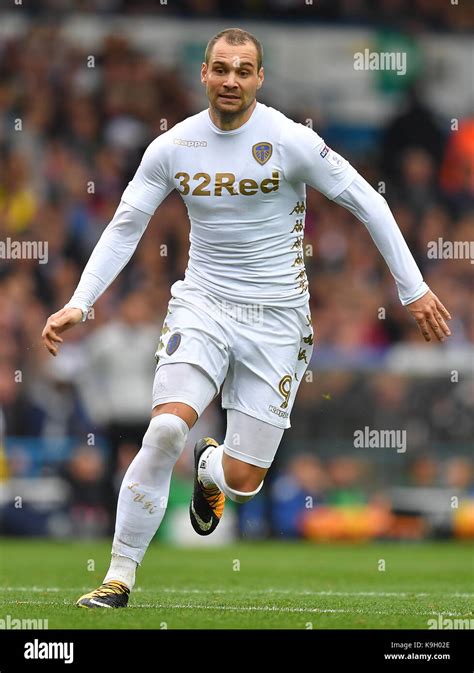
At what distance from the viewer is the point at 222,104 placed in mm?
7977

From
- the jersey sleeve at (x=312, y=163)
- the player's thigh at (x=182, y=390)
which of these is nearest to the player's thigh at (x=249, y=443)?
the player's thigh at (x=182, y=390)

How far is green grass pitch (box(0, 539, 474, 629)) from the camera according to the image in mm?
7363

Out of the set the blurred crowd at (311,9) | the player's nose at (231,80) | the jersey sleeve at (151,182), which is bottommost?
the jersey sleeve at (151,182)

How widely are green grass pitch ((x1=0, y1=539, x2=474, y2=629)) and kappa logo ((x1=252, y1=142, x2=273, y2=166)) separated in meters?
2.33

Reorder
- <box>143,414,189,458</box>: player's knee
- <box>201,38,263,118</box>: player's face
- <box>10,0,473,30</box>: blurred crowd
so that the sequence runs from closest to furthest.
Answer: <box>143,414,189,458</box>: player's knee < <box>201,38,263,118</box>: player's face < <box>10,0,473,30</box>: blurred crowd

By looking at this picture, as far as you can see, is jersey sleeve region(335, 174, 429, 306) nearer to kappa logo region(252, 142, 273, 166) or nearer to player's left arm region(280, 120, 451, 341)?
player's left arm region(280, 120, 451, 341)

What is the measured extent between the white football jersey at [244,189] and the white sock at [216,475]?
100 centimetres

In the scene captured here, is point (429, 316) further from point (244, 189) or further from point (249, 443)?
point (249, 443)

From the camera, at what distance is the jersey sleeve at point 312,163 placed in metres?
7.97

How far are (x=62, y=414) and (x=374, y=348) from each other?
357 centimetres

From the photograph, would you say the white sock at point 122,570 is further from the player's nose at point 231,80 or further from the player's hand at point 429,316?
the player's nose at point 231,80

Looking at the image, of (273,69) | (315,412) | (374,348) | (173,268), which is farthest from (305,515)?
(273,69)

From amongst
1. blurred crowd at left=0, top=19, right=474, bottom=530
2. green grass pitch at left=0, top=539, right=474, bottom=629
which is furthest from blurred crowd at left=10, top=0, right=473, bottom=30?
green grass pitch at left=0, top=539, right=474, bottom=629

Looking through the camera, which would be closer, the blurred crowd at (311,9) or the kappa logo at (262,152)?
the kappa logo at (262,152)
